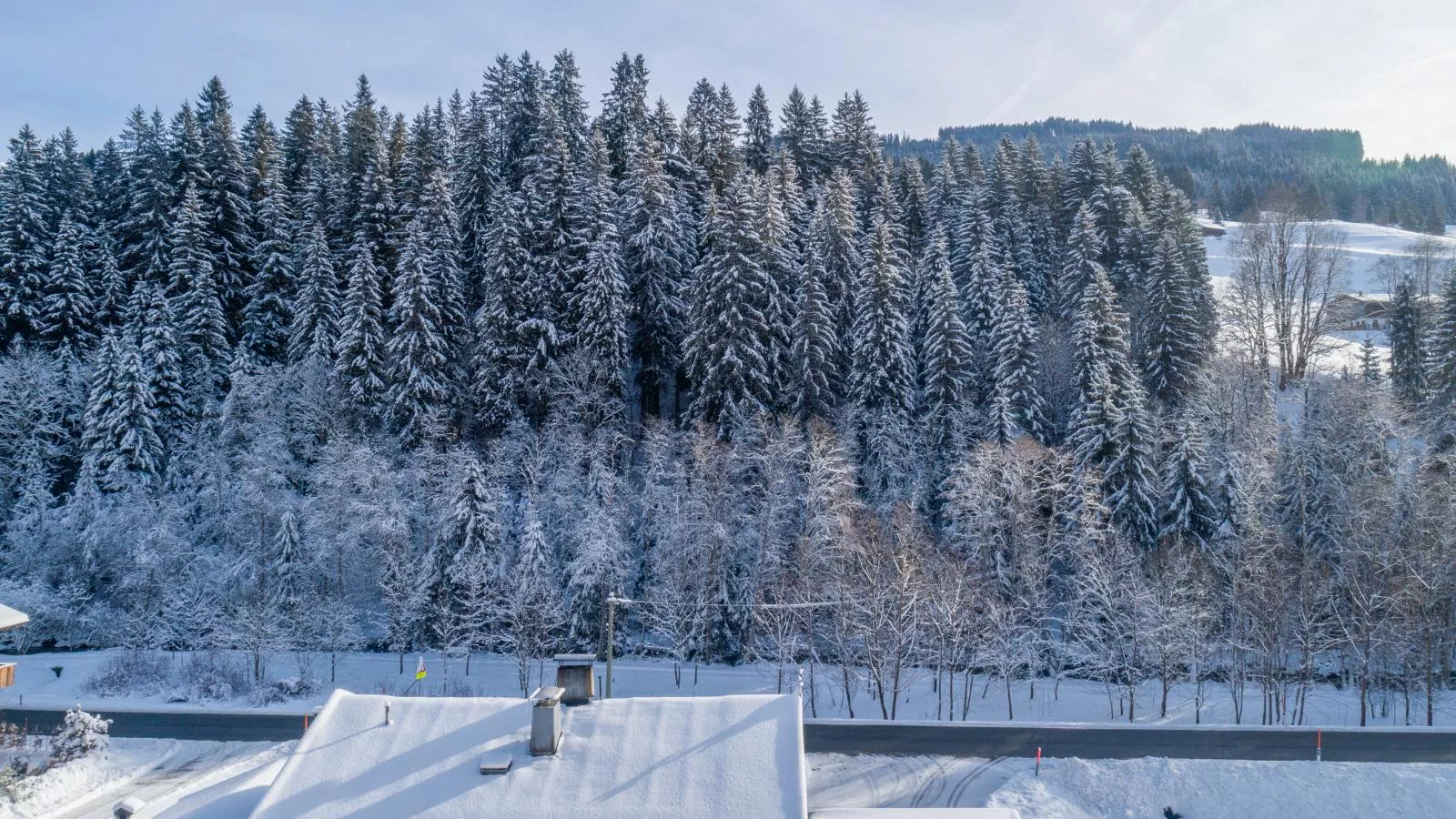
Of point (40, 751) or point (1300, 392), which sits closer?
point (40, 751)

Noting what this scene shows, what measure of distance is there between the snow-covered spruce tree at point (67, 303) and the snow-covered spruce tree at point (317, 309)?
→ 501 inches

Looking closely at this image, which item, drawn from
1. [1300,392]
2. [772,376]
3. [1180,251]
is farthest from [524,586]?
[1300,392]

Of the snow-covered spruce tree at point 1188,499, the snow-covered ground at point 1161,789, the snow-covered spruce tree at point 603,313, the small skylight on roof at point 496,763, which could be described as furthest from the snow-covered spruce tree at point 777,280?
the small skylight on roof at point 496,763

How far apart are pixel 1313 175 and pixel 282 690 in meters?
173

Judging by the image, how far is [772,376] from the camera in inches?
1670

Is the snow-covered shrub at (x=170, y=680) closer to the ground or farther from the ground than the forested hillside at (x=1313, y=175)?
closer to the ground

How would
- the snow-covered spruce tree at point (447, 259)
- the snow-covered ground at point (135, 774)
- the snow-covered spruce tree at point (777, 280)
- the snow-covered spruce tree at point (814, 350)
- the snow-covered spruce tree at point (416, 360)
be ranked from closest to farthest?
the snow-covered ground at point (135, 774), the snow-covered spruce tree at point (416, 360), the snow-covered spruce tree at point (814, 350), the snow-covered spruce tree at point (777, 280), the snow-covered spruce tree at point (447, 259)

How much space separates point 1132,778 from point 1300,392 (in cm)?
3719

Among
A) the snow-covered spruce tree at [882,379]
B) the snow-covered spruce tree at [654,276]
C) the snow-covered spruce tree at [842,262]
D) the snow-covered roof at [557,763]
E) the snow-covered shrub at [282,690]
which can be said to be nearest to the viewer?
the snow-covered roof at [557,763]

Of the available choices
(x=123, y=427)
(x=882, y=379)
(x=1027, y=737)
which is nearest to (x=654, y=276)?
(x=882, y=379)

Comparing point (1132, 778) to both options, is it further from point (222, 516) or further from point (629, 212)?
point (222, 516)

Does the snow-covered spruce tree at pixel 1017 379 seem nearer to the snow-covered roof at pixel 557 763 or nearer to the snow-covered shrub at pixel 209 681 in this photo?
the snow-covered roof at pixel 557 763

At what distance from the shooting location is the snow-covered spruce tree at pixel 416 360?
135ft

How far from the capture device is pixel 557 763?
15.1 m
